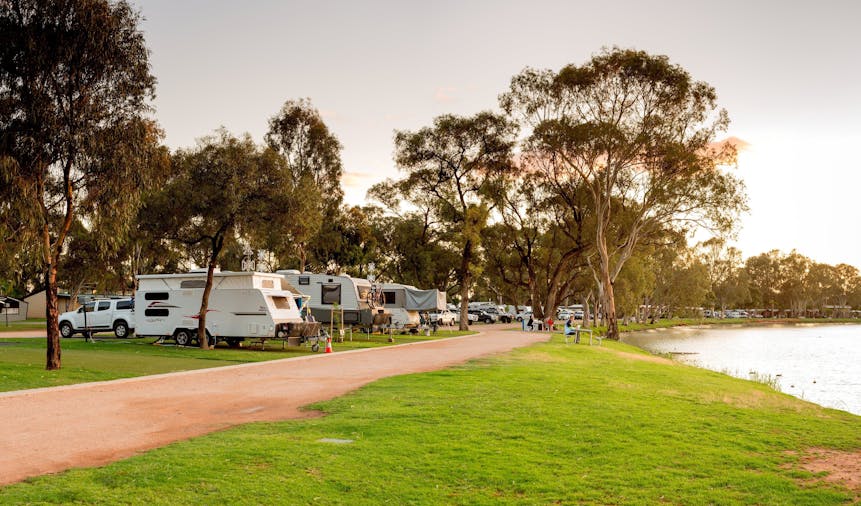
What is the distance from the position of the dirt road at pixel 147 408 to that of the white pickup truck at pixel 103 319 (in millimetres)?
15532

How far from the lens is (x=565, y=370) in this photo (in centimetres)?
2009

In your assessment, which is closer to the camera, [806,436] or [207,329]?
[806,436]

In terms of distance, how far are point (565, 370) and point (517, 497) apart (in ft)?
43.6

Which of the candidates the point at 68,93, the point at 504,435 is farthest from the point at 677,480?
the point at 68,93

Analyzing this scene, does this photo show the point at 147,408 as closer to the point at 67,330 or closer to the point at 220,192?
the point at 220,192

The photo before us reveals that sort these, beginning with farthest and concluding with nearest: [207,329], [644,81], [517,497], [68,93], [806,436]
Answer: [644,81]
[207,329]
[68,93]
[806,436]
[517,497]

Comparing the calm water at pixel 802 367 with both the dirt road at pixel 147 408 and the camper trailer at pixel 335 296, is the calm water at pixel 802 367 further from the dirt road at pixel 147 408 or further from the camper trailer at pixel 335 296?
the camper trailer at pixel 335 296

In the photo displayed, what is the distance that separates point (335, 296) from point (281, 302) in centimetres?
748

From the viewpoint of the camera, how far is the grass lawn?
1638 cm

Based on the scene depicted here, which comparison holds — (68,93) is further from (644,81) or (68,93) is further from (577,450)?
(644,81)

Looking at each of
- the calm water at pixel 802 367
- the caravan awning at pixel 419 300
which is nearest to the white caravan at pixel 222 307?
the caravan awning at pixel 419 300

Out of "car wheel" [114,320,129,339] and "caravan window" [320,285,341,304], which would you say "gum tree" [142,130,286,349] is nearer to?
"car wheel" [114,320,129,339]

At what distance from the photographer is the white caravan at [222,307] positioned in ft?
88.5

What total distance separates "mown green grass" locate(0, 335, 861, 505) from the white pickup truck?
2365 cm
